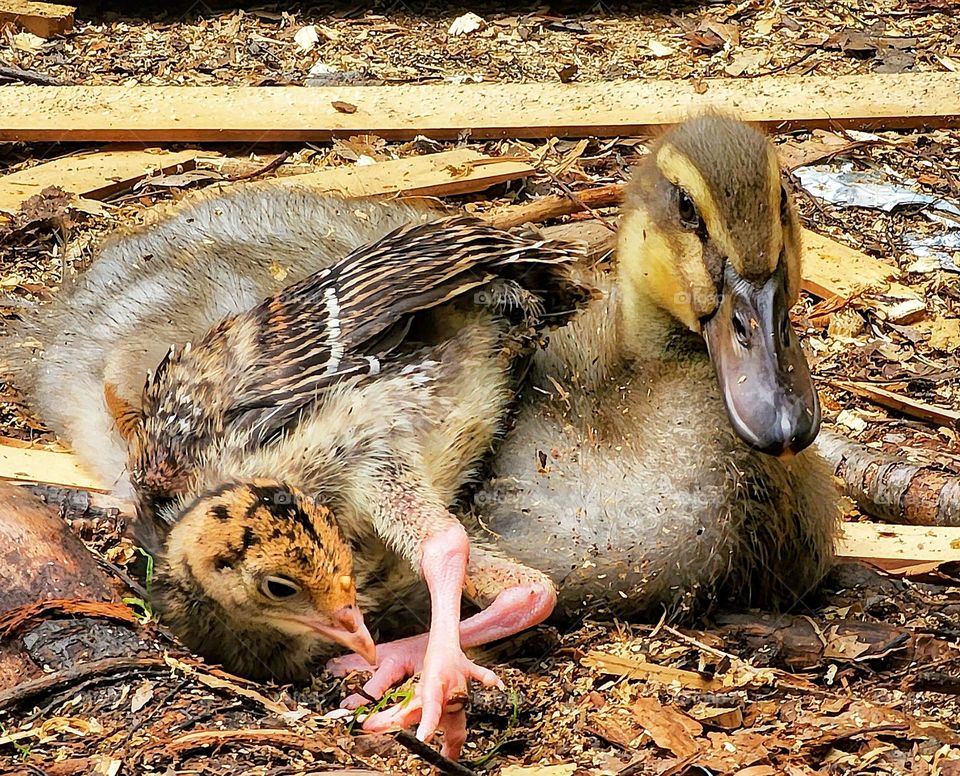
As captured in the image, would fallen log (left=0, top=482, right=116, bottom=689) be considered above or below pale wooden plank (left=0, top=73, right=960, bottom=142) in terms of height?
below

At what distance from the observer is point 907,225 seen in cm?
611

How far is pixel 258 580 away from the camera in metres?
3.18

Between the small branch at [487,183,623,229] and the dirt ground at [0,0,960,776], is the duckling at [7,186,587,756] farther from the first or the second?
the small branch at [487,183,623,229]

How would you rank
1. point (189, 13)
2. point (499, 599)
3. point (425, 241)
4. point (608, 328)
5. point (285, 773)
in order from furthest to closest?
1. point (189, 13)
2. point (608, 328)
3. point (425, 241)
4. point (499, 599)
5. point (285, 773)

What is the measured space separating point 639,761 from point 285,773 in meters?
0.79

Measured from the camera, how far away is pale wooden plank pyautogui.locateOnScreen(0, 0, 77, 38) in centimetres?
746

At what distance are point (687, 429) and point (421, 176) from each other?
2687 millimetres

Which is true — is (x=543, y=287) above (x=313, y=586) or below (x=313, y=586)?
above

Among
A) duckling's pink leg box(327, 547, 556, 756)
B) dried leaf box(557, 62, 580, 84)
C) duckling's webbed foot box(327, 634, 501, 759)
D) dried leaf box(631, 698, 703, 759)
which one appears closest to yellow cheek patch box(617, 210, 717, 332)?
duckling's pink leg box(327, 547, 556, 756)

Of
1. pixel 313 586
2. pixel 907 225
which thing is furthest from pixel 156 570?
pixel 907 225

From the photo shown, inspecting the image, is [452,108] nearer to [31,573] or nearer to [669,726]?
[31,573]

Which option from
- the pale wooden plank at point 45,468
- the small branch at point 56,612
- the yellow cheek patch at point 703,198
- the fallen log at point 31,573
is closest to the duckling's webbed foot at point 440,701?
the small branch at point 56,612

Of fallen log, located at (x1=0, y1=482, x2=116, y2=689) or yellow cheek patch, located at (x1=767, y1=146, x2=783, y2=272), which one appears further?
yellow cheek patch, located at (x1=767, y1=146, x2=783, y2=272)

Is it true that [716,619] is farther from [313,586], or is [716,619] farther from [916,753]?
[313,586]
